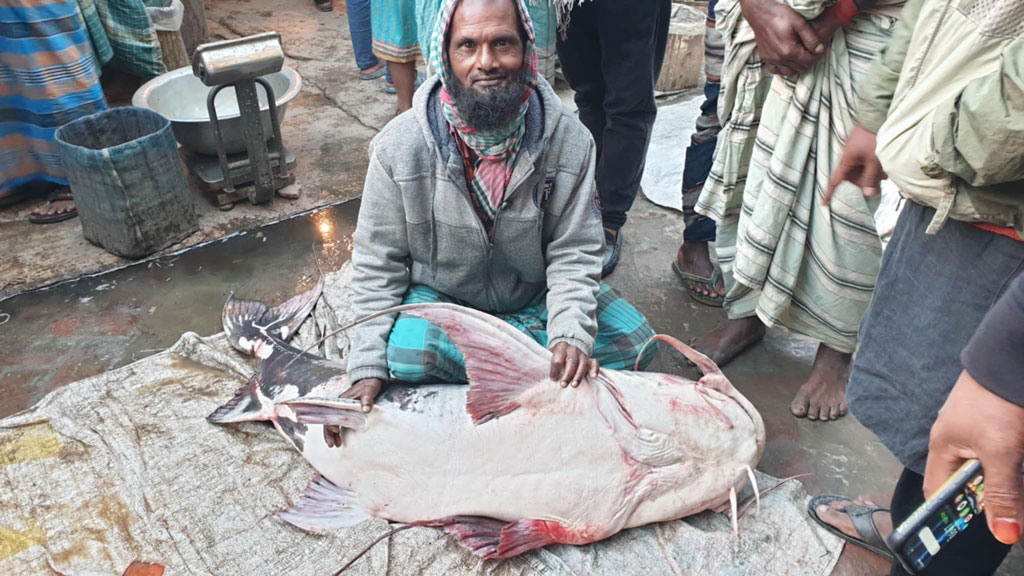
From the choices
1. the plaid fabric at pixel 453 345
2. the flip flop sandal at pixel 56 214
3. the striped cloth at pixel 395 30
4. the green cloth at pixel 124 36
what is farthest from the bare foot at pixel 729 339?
the green cloth at pixel 124 36

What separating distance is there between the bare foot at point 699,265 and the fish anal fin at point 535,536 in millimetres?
1524

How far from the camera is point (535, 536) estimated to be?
1.76m

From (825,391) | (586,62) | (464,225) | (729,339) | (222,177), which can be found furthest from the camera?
(222,177)

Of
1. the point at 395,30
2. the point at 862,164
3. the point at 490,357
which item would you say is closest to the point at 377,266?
the point at 490,357

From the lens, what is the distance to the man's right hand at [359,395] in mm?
1830

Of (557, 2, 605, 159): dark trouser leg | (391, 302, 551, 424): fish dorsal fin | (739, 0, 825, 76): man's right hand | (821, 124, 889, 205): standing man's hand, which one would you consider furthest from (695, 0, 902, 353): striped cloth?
(391, 302, 551, 424): fish dorsal fin

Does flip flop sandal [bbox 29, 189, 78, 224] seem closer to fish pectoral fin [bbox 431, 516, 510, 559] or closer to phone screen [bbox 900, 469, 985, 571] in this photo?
fish pectoral fin [bbox 431, 516, 510, 559]

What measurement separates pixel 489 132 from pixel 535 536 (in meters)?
1.08

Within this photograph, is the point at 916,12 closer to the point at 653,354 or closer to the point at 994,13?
the point at 994,13

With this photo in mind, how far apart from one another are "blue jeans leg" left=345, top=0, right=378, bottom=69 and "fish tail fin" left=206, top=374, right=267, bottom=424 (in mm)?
3123

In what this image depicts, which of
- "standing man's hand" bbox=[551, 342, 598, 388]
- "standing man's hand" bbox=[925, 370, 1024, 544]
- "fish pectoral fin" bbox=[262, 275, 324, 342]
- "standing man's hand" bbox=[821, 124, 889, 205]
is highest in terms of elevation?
"standing man's hand" bbox=[821, 124, 889, 205]

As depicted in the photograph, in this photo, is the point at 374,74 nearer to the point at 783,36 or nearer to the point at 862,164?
the point at 783,36

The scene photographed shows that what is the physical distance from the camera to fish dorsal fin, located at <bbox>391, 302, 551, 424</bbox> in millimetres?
1691

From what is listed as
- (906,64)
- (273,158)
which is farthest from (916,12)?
(273,158)
